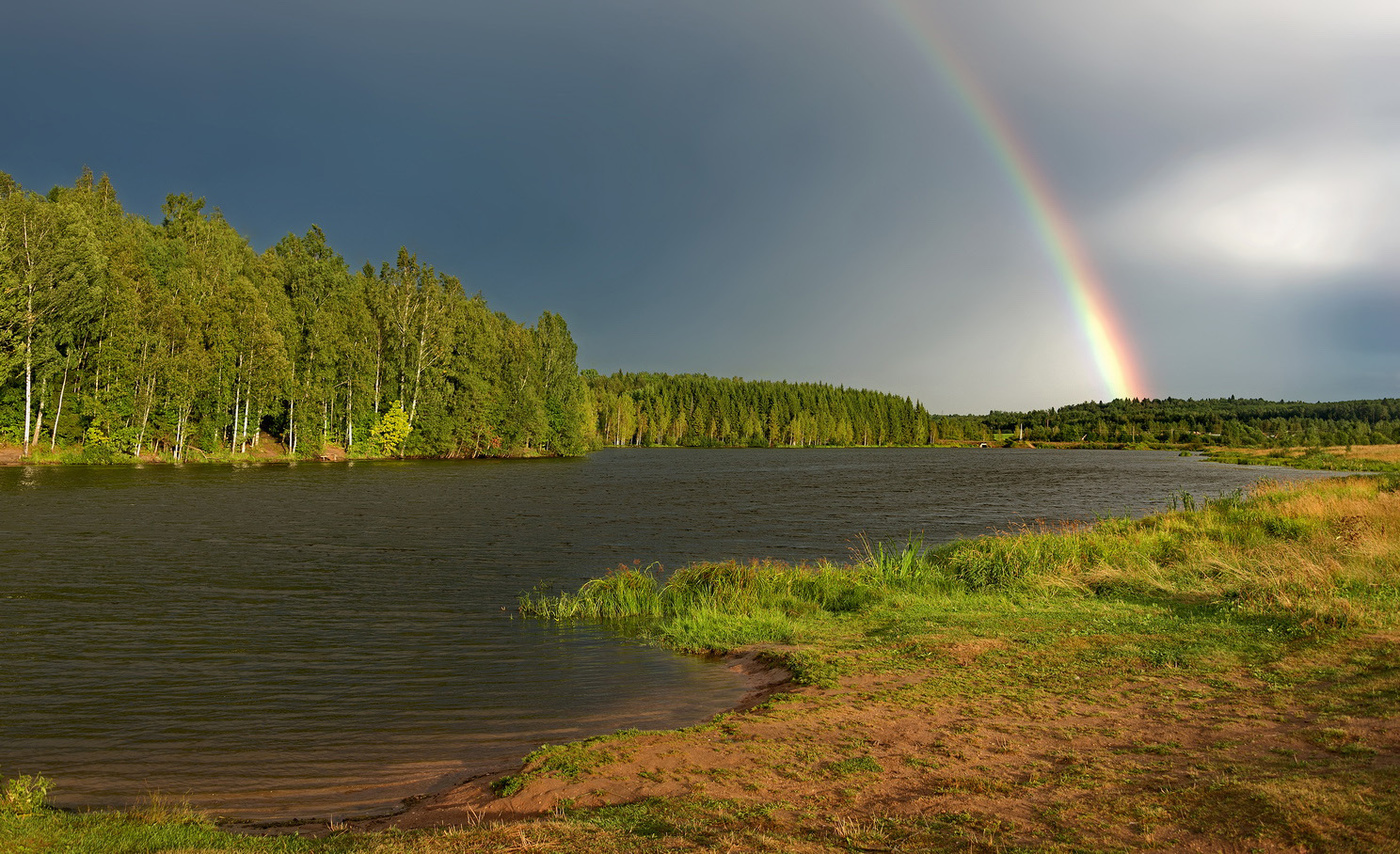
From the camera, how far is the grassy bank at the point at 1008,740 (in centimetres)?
584

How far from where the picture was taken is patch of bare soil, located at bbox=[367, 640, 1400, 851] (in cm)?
614

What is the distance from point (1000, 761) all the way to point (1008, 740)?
70 centimetres

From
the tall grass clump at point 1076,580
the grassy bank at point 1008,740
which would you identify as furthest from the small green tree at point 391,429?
the grassy bank at point 1008,740

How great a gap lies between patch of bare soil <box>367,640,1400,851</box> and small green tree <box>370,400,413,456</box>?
85.3 meters

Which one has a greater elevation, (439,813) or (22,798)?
(22,798)

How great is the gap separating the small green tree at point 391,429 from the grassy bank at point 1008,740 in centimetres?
7727

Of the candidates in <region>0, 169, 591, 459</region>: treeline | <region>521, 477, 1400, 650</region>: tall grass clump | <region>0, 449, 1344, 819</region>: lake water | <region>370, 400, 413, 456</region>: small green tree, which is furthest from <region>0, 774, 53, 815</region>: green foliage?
<region>370, 400, 413, 456</region>: small green tree

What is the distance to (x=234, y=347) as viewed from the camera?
69375mm

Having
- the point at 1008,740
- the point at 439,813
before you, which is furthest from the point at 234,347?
the point at 1008,740

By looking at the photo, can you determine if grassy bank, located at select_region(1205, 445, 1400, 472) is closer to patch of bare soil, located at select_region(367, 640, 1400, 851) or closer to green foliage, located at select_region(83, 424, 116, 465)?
patch of bare soil, located at select_region(367, 640, 1400, 851)

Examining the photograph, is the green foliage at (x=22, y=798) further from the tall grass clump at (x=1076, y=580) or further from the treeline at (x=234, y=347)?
the treeline at (x=234, y=347)

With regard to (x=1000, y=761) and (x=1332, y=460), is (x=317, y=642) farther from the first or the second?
(x=1332, y=460)

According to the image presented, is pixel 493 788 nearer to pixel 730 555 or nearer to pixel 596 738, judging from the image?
pixel 596 738

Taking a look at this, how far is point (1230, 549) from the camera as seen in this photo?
64.6 feet
